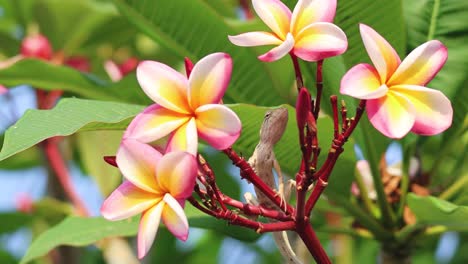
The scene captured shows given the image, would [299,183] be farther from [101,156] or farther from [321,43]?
[101,156]

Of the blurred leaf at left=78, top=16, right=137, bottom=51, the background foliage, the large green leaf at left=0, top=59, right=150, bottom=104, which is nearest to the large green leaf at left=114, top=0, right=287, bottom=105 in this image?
the background foliage

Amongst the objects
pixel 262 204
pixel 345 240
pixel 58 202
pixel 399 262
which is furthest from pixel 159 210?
pixel 345 240

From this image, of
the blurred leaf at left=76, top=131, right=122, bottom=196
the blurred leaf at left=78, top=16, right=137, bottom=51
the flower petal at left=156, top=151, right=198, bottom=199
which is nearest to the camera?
the flower petal at left=156, top=151, right=198, bottom=199

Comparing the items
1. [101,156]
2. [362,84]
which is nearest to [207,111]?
[362,84]

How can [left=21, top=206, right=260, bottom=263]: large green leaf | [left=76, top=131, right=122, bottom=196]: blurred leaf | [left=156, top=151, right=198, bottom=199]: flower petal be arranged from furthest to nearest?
1. [left=76, top=131, right=122, bottom=196]: blurred leaf
2. [left=21, top=206, right=260, bottom=263]: large green leaf
3. [left=156, top=151, right=198, bottom=199]: flower petal

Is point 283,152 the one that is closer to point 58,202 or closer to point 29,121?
point 29,121

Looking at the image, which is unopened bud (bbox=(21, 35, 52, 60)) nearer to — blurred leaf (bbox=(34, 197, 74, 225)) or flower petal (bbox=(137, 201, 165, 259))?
blurred leaf (bbox=(34, 197, 74, 225))
